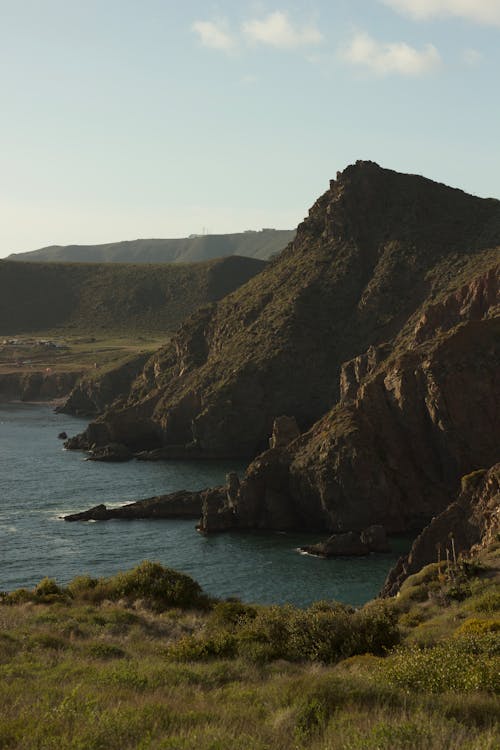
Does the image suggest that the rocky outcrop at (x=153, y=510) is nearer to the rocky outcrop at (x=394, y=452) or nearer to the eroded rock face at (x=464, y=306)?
the rocky outcrop at (x=394, y=452)

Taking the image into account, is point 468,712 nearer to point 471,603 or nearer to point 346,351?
point 471,603

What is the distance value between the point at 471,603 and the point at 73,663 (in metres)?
20.1

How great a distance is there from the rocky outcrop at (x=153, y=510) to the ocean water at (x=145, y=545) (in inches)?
81.0

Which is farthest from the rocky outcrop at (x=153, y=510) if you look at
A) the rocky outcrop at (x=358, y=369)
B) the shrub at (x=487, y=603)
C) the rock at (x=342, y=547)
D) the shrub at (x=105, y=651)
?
the shrub at (x=105, y=651)

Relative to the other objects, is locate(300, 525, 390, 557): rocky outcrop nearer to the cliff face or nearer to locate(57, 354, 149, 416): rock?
the cliff face

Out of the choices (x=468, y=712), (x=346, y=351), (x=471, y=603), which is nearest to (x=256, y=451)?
(x=346, y=351)

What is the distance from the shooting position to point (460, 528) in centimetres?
6353

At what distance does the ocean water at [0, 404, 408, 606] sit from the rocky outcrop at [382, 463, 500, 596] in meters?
4.77

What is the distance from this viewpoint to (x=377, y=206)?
160m

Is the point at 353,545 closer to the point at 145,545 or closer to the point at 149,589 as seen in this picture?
the point at 145,545

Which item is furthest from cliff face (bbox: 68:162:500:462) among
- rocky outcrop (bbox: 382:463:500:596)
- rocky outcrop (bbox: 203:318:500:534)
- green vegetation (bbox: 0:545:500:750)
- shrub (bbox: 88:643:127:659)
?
shrub (bbox: 88:643:127:659)

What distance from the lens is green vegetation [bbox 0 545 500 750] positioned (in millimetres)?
16047

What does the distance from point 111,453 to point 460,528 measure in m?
76.6

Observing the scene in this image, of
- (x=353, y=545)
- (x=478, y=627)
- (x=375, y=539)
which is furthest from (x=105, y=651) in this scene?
(x=375, y=539)
